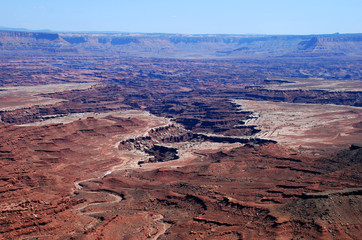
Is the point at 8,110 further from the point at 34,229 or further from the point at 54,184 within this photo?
the point at 34,229

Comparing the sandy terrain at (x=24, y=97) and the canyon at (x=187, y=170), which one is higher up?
the canyon at (x=187, y=170)

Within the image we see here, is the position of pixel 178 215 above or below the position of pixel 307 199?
below

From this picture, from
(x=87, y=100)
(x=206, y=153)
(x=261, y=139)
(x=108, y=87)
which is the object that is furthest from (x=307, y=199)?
(x=108, y=87)

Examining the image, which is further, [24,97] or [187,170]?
[24,97]

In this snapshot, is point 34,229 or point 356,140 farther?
point 356,140

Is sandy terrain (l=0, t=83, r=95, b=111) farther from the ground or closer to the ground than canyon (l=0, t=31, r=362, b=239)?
closer to the ground

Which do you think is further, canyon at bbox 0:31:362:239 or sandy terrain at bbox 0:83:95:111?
sandy terrain at bbox 0:83:95:111

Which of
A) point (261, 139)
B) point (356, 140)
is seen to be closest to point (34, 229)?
point (261, 139)

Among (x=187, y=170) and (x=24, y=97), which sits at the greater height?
(x=187, y=170)

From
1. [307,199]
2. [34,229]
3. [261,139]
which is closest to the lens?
[307,199]

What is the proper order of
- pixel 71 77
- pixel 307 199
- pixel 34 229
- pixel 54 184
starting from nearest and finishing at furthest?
pixel 307 199, pixel 34 229, pixel 54 184, pixel 71 77

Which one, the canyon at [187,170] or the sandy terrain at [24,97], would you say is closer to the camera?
the canyon at [187,170]
